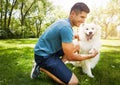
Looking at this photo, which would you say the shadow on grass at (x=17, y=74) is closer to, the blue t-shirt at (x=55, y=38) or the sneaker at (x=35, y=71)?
the sneaker at (x=35, y=71)

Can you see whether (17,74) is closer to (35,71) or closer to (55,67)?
(35,71)

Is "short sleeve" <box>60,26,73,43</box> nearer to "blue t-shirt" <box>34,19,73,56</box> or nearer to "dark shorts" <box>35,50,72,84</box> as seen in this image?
"blue t-shirt" <box>34,19,73,56</box>

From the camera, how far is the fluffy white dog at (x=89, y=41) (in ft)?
18.6

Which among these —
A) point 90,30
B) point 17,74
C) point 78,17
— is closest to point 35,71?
point 17,74

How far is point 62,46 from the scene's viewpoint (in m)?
4.43

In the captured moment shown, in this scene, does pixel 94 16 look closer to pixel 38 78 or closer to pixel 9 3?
pixel 9 3

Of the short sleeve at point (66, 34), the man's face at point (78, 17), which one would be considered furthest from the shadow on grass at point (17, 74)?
the man's face at point (78, 17)

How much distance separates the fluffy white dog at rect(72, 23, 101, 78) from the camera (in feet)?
18.6

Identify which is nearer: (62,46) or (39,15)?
(62,46)

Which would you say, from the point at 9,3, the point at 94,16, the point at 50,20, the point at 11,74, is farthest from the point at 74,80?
the point at 50,20

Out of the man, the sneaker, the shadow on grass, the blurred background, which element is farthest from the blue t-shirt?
the blurred background

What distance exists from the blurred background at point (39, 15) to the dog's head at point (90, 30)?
27377mm

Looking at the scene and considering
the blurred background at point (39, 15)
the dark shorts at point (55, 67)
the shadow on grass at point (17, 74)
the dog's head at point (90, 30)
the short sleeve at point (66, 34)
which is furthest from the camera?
the blurred background at point (39, 15)

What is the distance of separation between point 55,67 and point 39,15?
121 feet
